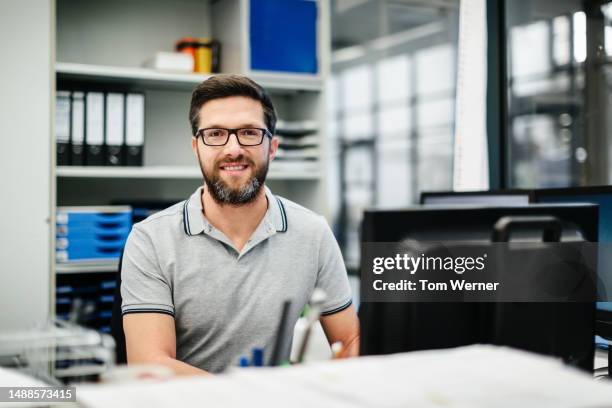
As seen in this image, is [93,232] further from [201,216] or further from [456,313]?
[456,313]

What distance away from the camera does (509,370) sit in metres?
0.88

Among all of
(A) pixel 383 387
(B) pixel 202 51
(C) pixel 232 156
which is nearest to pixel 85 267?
(B) pixel 202 51

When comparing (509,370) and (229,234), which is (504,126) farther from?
(509,370)

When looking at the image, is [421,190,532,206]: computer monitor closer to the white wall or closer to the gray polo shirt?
the gray polo shirt

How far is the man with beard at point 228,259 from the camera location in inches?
67.1

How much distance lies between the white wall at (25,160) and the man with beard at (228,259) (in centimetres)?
101

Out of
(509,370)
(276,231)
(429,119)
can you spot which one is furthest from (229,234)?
(429,119)

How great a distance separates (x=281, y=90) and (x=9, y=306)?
61.0 inches

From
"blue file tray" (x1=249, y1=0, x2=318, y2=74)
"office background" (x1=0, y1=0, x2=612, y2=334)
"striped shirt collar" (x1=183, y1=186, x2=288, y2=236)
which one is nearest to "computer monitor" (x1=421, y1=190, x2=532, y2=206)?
"office background" (x1=0, y1=0, x2=612, y2=334)

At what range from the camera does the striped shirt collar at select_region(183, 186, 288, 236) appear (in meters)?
1.77

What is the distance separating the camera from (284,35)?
10.2 ft

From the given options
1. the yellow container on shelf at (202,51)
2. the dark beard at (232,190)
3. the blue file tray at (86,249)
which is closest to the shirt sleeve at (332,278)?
the dark beard at (232,190)

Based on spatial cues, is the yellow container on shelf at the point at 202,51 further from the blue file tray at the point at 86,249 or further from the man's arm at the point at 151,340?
the man's arm at the point at 151,340

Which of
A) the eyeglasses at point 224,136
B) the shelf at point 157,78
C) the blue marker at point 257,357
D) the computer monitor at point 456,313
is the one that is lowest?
the blue marker at point 257,357
